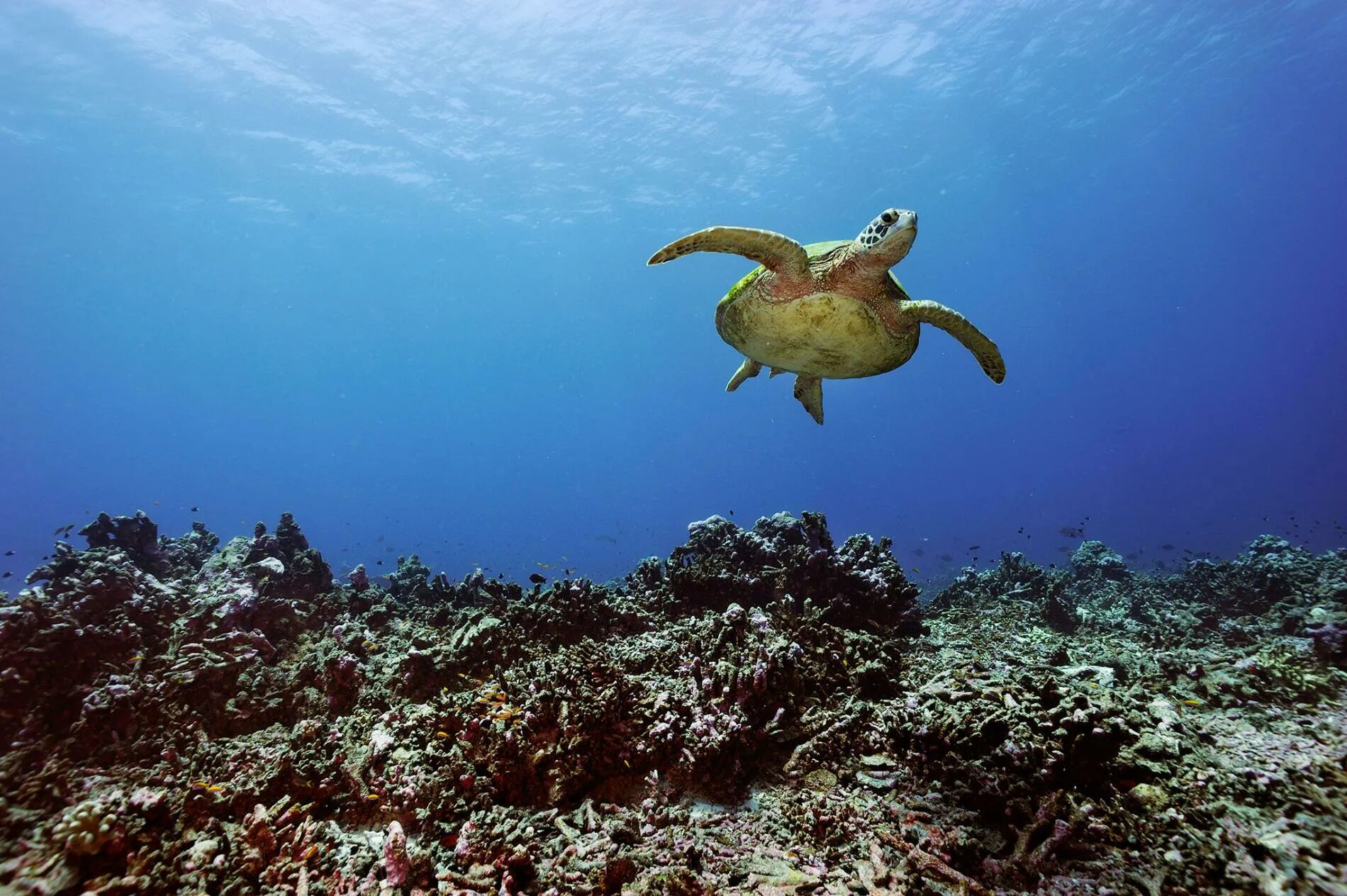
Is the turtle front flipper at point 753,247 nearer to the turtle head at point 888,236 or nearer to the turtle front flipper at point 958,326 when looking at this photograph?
the turtle head at point 888,236

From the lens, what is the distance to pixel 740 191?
46.2m

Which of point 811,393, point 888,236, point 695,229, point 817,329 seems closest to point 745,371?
point 811,393

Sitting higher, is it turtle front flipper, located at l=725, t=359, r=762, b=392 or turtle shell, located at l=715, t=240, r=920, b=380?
turtle front flipper, located at l=725, t=359, r=762, b=392

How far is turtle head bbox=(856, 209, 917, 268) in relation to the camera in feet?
17.1

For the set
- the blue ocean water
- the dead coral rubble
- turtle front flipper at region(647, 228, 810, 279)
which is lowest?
the dead coral rubble

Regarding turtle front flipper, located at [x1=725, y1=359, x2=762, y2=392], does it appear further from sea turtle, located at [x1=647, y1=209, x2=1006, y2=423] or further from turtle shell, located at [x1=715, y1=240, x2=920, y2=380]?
sea turtle, located at [x1=647, y1=209, x2=1006, y2=423]

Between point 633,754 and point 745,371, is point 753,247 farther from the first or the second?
point 633,754

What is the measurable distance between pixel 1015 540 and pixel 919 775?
69.7 meters

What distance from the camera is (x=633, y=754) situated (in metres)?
3.73

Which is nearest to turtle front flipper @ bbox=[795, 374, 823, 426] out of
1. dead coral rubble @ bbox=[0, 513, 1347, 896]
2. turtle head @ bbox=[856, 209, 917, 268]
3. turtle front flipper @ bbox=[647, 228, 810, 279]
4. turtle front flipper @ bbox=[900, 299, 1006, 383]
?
turtle front flipper @ bbox=[900, 299, 1006, 383]

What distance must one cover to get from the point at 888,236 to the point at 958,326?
164 centimetres

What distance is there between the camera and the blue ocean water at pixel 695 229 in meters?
28.3

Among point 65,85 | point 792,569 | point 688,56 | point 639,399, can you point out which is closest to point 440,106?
point 688,56

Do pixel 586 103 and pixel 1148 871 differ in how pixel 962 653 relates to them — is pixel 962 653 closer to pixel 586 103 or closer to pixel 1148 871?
pixel 1148 871
